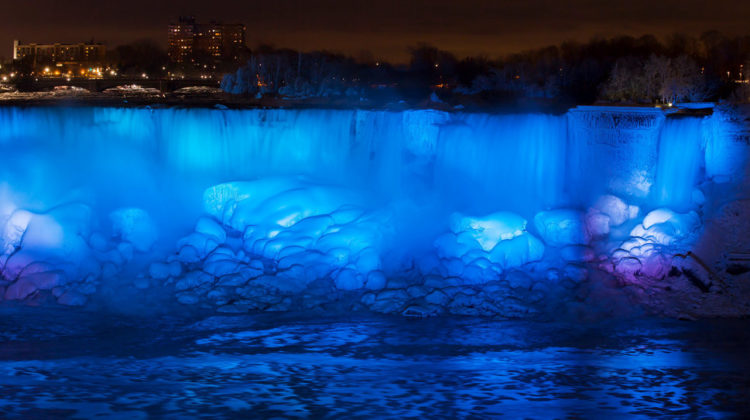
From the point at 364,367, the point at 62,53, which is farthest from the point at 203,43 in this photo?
the point at 364,367

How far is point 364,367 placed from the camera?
10.9 meters

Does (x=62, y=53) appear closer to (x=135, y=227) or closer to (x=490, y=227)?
(x=135, y=227)

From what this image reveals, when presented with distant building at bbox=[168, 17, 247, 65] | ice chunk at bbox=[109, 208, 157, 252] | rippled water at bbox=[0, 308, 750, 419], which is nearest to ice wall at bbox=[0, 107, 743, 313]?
ice chunk at bbox=[109, 208, 157, 252]

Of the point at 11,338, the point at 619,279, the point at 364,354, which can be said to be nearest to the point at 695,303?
the point at 619,279

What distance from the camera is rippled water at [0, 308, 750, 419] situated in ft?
31.4

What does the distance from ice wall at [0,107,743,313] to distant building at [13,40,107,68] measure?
4997 centimetres

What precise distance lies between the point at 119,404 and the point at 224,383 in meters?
1.20

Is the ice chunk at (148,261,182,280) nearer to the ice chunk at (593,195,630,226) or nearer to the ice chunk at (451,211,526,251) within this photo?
the ice chunk at (451,211,526,251)

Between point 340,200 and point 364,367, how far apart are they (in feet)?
20.1

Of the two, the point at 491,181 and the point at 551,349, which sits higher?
the point at 491,181

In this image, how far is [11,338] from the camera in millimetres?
12039

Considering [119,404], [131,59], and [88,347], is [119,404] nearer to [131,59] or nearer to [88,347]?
[88,347]

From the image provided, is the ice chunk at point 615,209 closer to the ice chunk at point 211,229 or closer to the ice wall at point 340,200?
the ice wall at point 340,200

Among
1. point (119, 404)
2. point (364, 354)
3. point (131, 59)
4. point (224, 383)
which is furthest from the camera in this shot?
point (131, 59)
